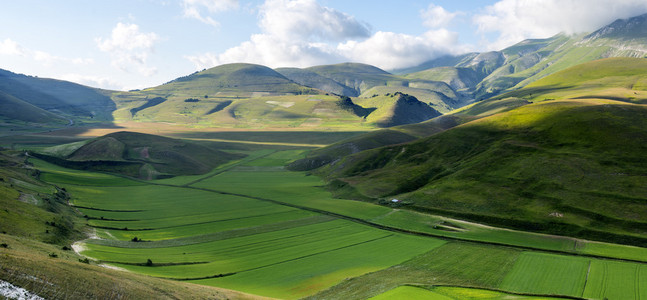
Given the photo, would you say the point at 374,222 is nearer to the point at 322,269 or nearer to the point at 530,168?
the point at 322,269

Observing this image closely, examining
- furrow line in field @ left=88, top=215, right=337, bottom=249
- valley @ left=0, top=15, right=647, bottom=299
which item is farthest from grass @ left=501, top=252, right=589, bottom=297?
furrow line in field @ left=88, top=215, right=337, bottom=249

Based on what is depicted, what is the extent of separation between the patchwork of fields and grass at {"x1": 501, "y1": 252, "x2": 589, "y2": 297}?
0.47 feet

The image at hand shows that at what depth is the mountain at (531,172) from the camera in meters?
75.6

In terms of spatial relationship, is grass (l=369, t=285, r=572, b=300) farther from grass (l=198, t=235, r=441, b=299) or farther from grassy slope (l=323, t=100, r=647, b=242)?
grassy slope (l=323, t=100, r=647, b=242)

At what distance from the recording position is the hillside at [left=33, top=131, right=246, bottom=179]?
15425 cm

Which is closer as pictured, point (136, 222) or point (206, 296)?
point (206, 296)

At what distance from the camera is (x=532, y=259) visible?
58.8 m

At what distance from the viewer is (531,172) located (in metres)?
96.4

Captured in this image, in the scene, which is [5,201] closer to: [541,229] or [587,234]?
[541,229]

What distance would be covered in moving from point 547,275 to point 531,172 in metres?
52.0

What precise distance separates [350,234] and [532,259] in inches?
1315

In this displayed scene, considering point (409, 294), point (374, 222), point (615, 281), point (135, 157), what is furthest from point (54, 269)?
point (135, 157)

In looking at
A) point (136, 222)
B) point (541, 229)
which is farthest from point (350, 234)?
point (136, 222)

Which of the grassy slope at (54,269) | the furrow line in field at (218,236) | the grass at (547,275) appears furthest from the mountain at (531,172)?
the grassy slope at (54,269)
